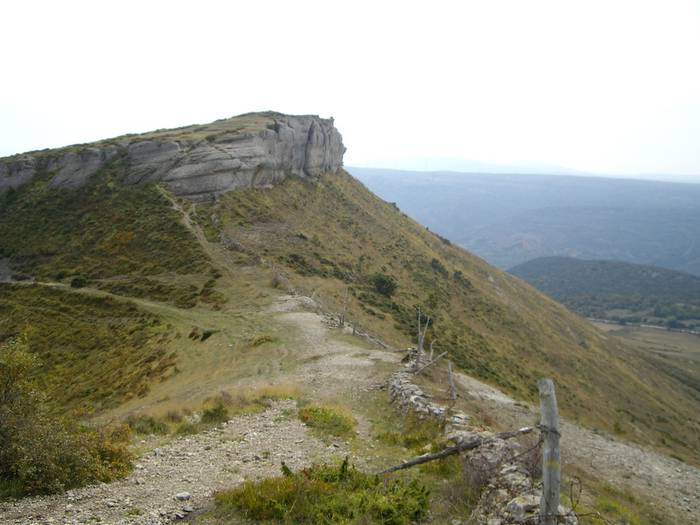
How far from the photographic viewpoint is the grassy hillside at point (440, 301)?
5059 cm

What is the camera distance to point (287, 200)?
2931 inches

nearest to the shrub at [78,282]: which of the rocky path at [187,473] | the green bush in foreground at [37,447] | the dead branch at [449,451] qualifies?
the rocky path at [187,473]

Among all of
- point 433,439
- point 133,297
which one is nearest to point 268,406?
point 433,439

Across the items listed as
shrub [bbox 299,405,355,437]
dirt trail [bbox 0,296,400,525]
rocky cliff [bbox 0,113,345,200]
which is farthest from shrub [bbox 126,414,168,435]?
rocky cliff [bbox 0,113,345,200]

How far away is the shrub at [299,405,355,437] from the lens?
16.3 metres

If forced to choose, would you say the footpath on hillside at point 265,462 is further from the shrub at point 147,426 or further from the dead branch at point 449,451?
the dead branch at point 449,451

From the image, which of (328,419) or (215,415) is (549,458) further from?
(215,415)

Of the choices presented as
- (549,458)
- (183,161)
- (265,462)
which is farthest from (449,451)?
(183,161)

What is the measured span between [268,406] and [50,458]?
878 cm

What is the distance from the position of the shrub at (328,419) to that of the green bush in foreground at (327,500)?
4480 mm

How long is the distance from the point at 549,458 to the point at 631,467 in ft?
66.4

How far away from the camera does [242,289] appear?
42469mm

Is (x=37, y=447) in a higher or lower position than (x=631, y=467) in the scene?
higher

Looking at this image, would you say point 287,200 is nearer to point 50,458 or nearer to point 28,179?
point 28,179
